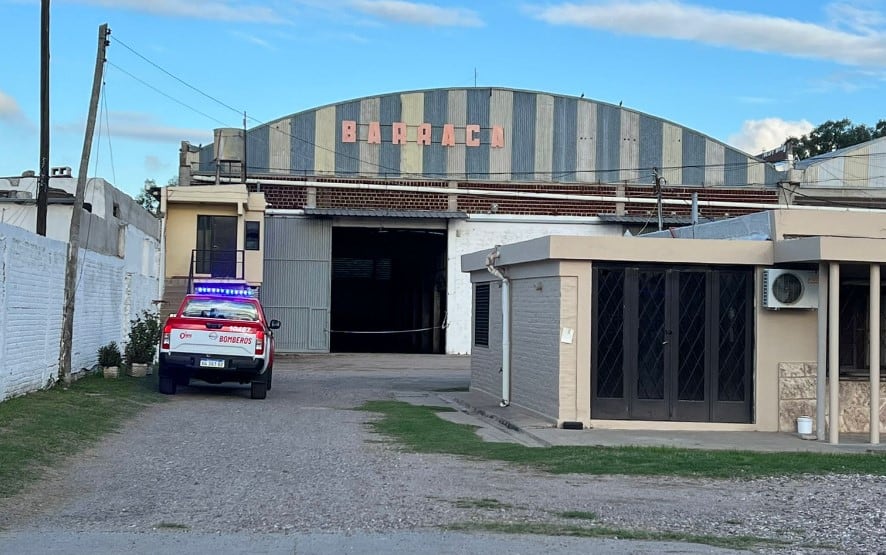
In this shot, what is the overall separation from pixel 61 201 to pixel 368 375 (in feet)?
31.7

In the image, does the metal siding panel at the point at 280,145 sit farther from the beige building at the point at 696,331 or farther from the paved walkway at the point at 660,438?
the beige building at the point at 696,331

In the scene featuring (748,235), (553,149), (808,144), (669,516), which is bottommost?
(669,516)

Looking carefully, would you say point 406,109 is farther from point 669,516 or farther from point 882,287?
point 669,516

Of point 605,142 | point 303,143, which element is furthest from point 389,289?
point 605,142

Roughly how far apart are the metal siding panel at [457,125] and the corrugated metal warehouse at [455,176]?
0.04 metres

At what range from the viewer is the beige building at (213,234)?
3562cm

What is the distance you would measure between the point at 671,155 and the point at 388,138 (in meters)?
10.9

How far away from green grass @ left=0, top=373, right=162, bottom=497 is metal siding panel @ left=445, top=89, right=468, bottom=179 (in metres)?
20.3

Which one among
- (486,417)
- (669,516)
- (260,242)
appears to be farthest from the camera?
(260,242)

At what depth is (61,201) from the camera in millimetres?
24484

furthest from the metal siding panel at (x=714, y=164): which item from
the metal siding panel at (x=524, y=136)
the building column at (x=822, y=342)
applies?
the building column at (x=822, y=342)

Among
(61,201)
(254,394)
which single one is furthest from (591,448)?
(61,201)

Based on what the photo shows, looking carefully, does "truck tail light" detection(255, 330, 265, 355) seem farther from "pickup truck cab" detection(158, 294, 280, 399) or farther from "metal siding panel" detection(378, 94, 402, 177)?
"metal siding panel" detection(378, 94, 402, 177)

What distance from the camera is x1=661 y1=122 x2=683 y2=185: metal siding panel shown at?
41000 millimetres
